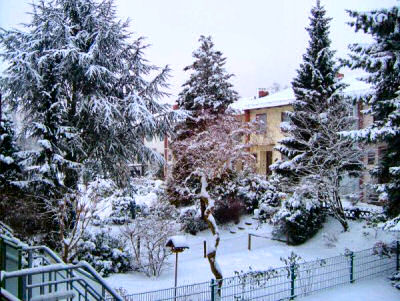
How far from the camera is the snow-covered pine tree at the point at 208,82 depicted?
17.7m

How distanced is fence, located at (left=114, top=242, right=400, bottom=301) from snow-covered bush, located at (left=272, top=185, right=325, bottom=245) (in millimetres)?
2801

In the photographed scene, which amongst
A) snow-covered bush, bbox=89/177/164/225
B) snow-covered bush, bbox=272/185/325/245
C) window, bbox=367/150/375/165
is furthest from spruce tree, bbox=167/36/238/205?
window, bbox=367/150/375/165

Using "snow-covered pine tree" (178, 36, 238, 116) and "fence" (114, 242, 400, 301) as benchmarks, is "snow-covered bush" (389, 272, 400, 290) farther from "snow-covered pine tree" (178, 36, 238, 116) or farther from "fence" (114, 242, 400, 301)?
"snow-covered pine tree" (178, 36, 238, 116)

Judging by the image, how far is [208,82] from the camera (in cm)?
1788

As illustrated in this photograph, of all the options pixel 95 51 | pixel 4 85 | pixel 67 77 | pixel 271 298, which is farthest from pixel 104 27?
pixel 271 298

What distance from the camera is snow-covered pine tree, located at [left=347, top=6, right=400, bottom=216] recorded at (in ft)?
30.2

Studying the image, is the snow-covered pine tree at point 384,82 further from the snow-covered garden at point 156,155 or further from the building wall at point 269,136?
the building wall at point 269,136

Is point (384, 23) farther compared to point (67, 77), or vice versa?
point (67, 77)

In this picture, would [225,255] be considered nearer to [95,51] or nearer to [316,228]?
[316,228]

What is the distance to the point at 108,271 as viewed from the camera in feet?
36.2

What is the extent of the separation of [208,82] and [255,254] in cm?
867

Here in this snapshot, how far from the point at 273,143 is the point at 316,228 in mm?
8800

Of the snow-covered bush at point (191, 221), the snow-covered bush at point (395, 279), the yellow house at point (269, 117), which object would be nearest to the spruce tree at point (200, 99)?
the snow-covered bush at point (191, 221)

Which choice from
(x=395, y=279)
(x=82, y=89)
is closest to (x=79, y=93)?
(x=82, y=89)
